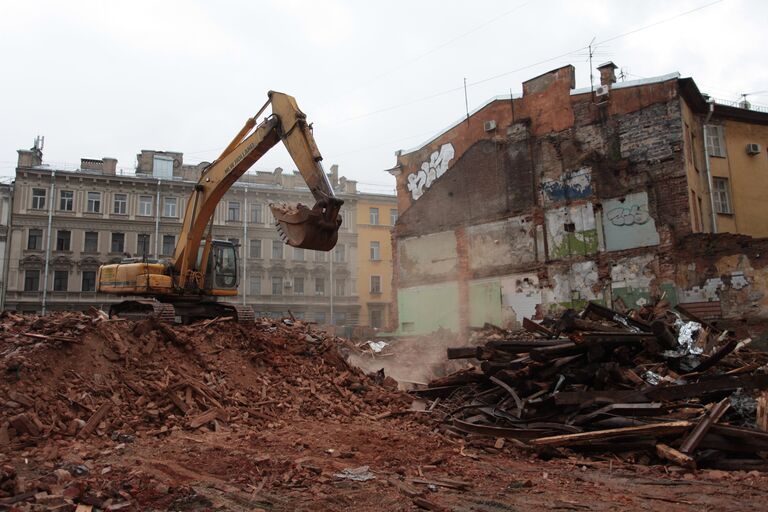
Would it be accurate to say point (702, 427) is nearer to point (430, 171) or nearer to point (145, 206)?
point (430, 171)

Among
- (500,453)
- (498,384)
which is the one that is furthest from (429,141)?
(500,453)

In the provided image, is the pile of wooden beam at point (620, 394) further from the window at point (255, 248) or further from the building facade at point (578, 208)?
the window at point (255, 248)

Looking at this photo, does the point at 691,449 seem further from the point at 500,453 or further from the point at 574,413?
the point at 500,453

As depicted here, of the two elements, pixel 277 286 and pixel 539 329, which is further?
pixel 277 286

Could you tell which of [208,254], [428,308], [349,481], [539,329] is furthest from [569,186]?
[349,481]

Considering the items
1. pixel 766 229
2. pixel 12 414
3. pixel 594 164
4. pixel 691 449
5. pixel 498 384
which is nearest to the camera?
pixel 691 449

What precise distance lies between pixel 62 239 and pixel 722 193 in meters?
40.6

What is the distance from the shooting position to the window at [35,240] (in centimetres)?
3831

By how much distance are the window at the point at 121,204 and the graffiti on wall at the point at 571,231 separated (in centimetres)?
3227

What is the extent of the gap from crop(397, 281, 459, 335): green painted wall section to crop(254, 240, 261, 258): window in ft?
67.7

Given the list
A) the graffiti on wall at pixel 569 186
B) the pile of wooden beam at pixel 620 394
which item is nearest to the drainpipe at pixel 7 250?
the graffiti on wall at pixel 569 186

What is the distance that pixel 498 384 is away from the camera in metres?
8.61

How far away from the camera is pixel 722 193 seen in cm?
2300

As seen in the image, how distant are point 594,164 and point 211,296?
1450cm
